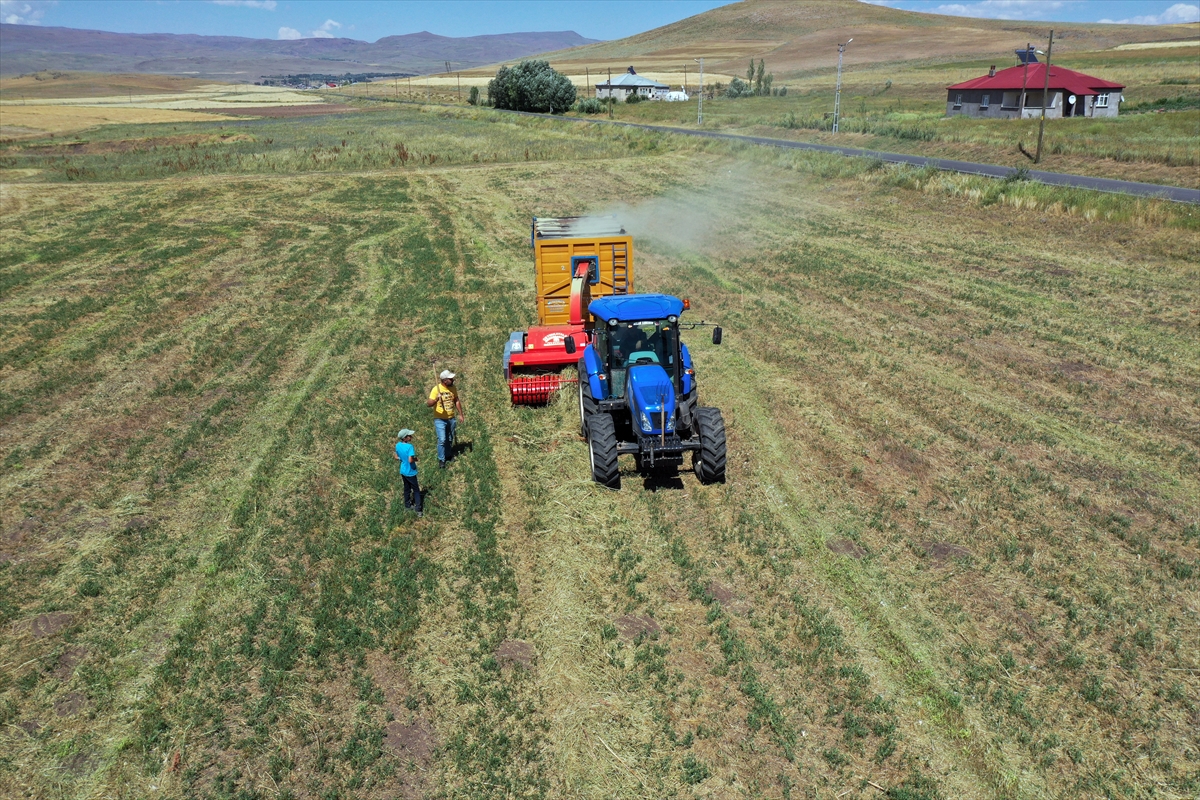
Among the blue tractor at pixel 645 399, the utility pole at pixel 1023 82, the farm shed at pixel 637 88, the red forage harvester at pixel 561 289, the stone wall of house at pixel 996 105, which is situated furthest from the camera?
the farm shed at pixel 637 88

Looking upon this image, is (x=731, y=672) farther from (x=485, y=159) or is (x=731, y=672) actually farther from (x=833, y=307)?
(x=485, y=159)

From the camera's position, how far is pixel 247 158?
52.2m

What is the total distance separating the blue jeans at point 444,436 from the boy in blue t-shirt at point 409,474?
1013mm

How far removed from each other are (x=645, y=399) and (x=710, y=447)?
1.20 metres

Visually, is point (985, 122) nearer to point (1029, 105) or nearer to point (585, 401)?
point (1029, 105)

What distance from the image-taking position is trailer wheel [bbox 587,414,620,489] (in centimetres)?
1162

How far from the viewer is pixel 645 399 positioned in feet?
37.6

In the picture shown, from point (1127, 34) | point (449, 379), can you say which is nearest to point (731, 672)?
point (449, 379)

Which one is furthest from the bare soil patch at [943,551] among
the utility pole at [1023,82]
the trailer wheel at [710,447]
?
the utility pole at [1023,82]

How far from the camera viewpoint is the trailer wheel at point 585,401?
1271 cm

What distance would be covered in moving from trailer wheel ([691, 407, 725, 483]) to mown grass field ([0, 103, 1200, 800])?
389 millimetres

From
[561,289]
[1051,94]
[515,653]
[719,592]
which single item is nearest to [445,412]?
[515,653]

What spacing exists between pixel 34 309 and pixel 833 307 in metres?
21.8

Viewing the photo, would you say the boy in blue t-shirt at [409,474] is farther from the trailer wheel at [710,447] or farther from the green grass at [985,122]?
the green grass at [985,122]
